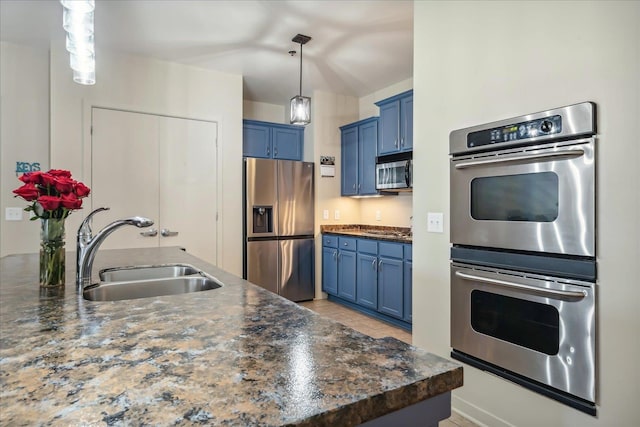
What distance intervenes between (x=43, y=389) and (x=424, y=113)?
2.23 meters

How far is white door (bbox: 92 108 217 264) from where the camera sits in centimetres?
361

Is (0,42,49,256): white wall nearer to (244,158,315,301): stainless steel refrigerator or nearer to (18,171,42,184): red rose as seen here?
(244,158,315,301): stainless steel refrigerator

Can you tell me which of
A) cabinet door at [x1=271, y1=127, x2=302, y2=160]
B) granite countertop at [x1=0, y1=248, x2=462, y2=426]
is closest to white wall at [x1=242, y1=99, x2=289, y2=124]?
cabinet door at [x1=271, y1=127, x2=302, y2=160]

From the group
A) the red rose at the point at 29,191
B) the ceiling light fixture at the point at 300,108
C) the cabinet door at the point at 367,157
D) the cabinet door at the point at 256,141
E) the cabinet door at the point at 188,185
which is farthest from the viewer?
the cabinet door at the point at 256,141

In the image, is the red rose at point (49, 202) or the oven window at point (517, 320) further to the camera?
the oven window at point (517, 320)

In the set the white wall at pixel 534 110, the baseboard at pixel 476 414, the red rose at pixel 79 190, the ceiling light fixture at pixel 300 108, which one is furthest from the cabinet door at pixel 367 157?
the red rose at pixel 79 190

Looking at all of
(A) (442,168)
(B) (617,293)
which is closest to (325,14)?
(A) (442,168)

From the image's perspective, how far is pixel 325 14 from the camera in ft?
9.50

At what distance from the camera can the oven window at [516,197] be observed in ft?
5.40

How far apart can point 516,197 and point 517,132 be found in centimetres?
31

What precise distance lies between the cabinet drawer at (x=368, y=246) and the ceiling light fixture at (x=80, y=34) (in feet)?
9.37

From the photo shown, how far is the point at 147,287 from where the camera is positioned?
1.59 metres

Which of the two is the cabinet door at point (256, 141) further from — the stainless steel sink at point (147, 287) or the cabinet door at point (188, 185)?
the stainless steel sink at point (147, 287)

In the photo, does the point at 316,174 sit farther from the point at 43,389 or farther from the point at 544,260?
the point at 43,389
